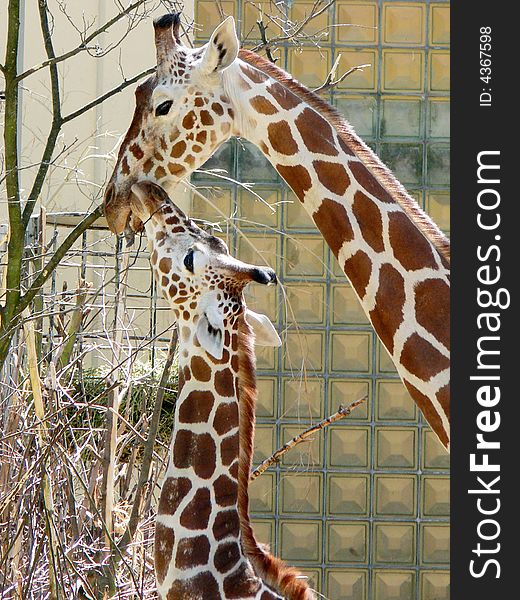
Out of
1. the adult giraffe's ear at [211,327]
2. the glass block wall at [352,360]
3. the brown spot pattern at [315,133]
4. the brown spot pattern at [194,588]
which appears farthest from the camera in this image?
the glass block wall at [352,360]

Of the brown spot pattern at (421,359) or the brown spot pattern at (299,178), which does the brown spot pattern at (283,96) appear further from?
the brown spot pattern at (421,359)

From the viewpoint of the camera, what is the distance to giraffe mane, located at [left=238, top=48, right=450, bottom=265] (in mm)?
2482

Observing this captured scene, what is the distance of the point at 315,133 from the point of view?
2543 millimetres

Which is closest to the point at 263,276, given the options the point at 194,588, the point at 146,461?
the point at 194,588

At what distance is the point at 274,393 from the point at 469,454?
2.37 metres

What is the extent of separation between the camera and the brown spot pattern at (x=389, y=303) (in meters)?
2.42

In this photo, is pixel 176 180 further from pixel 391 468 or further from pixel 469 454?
pixel 391 468

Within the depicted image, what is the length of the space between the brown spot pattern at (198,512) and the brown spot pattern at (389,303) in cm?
47

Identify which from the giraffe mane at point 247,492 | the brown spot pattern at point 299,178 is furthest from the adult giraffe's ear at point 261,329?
the brown spot pattern at point 299,178

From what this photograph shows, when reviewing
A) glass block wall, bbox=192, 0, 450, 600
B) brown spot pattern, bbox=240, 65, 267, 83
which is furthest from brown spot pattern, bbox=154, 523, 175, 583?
glass block wall, bbox=192, 0, 450, 600

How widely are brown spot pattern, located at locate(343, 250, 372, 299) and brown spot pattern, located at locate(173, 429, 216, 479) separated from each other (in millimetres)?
428

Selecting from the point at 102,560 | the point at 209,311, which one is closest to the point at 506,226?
the point at 209,311

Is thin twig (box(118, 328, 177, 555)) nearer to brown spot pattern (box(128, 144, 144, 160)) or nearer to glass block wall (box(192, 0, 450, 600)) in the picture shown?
brown spot pattern (box(128, 144, 144, 160))

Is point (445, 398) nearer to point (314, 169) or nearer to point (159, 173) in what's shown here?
point (314, 169)
